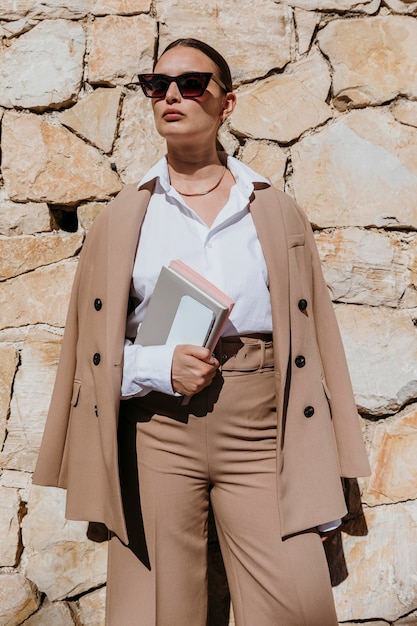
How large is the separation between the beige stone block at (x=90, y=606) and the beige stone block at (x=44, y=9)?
1822 mm

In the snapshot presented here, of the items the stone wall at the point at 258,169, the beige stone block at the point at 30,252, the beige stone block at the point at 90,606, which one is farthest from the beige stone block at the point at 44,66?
the beige stone block at the point at 90,606

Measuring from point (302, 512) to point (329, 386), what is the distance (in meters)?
0.36

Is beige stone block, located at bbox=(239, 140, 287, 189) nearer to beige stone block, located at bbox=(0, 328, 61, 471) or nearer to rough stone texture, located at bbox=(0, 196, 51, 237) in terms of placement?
rough stone texture, located at bbox=(0, 196, 51, 237)

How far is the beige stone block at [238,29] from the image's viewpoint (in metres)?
2.41

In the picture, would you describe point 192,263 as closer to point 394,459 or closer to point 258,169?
point 258,169

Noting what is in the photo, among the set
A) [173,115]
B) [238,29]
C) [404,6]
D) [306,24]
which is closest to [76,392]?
[173,115]

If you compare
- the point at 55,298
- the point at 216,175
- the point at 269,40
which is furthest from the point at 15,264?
the point at 269,40

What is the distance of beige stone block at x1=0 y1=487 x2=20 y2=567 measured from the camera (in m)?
2.42

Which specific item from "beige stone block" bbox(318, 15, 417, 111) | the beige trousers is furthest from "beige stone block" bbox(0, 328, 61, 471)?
"beige stone block" bbox(318, 15, 417, 111)

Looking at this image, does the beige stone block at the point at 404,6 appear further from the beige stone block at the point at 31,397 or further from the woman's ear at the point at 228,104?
the beige stone block at the point at 31,397

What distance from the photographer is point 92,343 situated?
200 cm

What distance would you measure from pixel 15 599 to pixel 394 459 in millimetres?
1263

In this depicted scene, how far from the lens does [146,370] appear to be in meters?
1.87

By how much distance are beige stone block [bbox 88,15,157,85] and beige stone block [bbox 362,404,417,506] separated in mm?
1342
